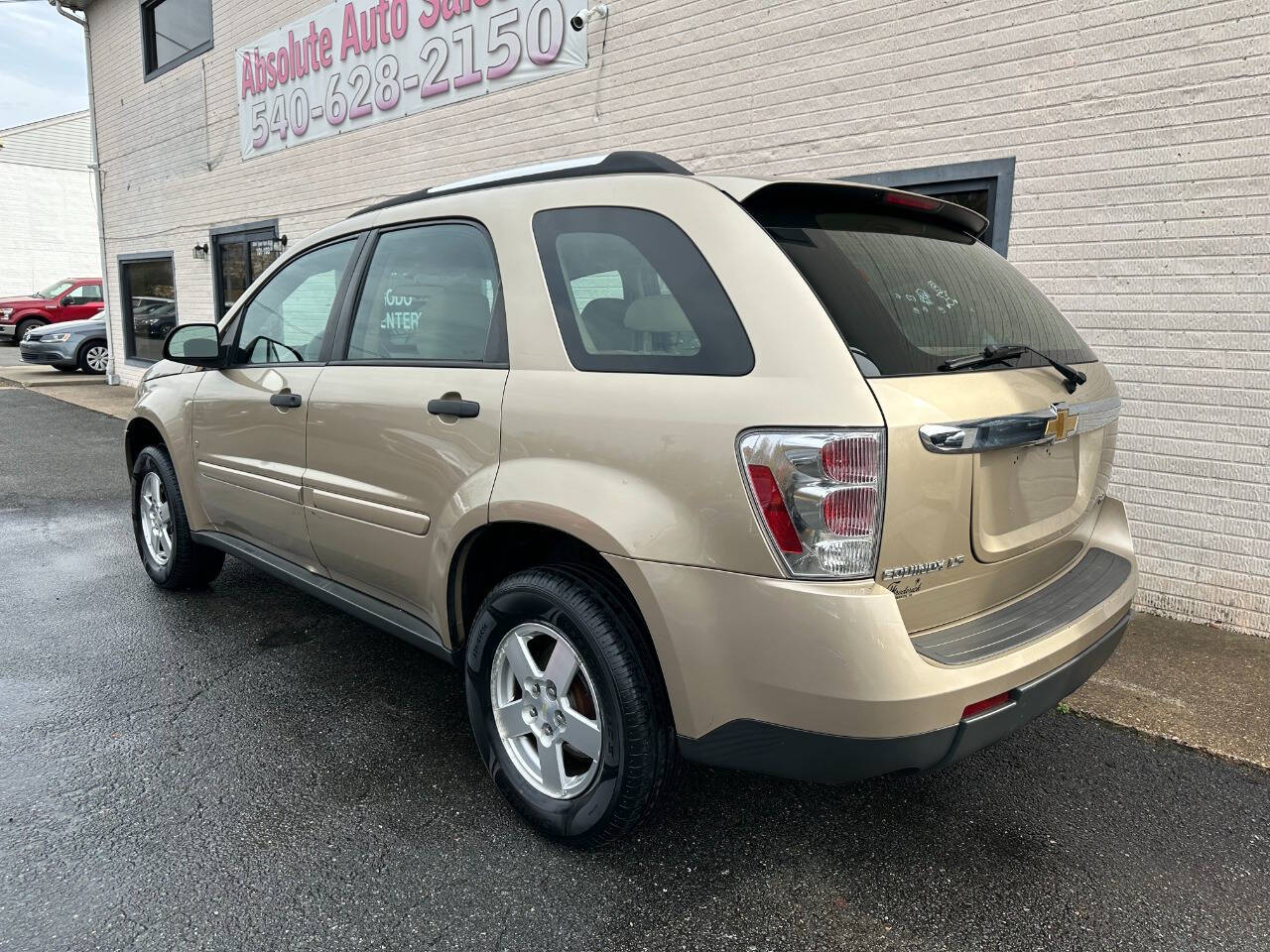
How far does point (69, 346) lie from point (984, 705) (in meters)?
18.1

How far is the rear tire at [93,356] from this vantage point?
1630 centimetres

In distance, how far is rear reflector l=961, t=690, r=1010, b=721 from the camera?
1943mm

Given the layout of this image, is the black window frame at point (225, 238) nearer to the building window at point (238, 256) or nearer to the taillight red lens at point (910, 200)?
the building window at point (238, 256)

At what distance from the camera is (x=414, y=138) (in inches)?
329

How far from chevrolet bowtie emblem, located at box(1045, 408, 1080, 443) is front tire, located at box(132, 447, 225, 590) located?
371cm

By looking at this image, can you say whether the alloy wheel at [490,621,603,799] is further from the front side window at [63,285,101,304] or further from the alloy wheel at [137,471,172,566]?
the front side window at [63,285,101,304]

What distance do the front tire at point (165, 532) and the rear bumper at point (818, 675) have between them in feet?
9.96

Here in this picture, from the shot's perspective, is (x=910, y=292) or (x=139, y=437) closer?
(x=910, y=292)

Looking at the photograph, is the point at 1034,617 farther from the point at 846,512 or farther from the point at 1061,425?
the point at 846,512

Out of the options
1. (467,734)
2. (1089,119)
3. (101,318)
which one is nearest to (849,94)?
(1089,119)

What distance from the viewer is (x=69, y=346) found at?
16016 mm

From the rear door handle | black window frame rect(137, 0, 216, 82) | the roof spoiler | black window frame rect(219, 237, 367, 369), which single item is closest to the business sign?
black window frame rect(137, 0, 216, 82)

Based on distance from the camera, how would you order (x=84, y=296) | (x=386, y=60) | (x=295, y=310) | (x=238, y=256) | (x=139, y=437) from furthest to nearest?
1. (x=84, y=296)
2. (x=238, y=256)
3. (x=386, y=60)
4. (x=139, y=437)
5. (x=295, y=310)

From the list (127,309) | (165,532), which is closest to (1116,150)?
(165,532)
